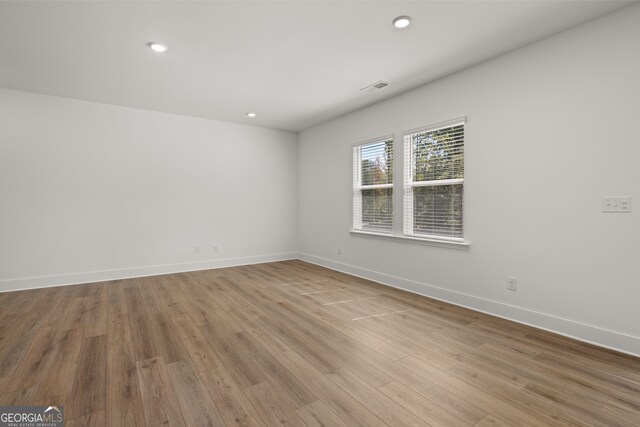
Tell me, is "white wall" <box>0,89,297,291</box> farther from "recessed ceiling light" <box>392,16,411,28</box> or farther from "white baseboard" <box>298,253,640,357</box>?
"recessed ceiling light" <box>392,16,411,28</box>

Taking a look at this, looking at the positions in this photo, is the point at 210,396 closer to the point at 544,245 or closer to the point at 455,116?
the point at 544,245

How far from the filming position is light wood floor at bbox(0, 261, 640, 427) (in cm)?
166

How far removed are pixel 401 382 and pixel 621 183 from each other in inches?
91.0

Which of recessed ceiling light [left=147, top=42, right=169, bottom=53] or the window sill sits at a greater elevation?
recessed ceiling light [left=147, top=42, right=169, bottom=53]

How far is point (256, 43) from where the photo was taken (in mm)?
2895

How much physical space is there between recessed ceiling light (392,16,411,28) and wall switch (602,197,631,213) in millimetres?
2162

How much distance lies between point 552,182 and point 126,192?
556cm

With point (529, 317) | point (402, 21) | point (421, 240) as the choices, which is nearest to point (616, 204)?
point (529, 317)

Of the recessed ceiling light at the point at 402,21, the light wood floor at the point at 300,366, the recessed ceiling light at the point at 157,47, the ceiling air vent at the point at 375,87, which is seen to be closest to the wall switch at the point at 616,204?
the light wood floor at the point at 300,366

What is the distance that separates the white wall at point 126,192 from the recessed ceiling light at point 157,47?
7.37 ft

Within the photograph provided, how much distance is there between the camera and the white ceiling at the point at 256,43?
7.85 feet

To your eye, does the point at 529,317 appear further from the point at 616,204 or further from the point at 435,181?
the point at 435,181

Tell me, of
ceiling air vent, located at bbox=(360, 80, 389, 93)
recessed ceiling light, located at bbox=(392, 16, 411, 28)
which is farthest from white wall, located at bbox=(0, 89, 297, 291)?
recessed ceiling light, located at bbox=(392, 16, 411, 28)

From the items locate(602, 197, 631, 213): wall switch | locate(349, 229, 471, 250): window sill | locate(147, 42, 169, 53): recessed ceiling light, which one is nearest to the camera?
locate(602, 197, 631, 213): wall switch
